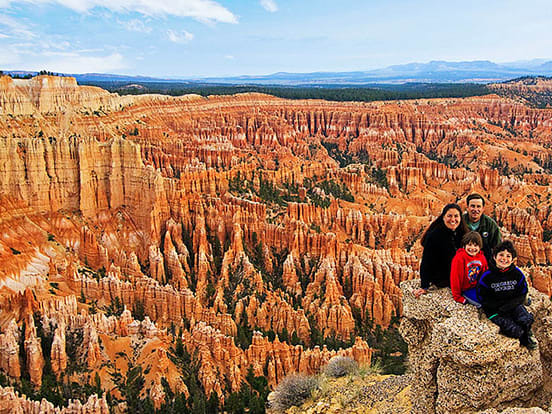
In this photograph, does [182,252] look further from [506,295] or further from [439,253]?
[506,295]

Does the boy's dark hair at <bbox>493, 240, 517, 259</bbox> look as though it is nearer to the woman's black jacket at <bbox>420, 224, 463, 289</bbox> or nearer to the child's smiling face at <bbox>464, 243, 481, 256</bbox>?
the child's smiling face at <bbox>464, 243, 481, 256</bbox>

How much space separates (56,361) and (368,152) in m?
60.6

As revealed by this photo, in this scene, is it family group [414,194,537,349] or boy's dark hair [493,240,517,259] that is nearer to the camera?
boy's dark hair [493,240,517,259]

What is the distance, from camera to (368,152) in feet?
241

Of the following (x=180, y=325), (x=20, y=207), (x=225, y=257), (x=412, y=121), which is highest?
(x=412, y=121)

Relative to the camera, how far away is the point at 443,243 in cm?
902

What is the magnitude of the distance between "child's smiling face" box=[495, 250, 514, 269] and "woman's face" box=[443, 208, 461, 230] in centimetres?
139

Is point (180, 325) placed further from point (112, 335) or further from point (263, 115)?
point (263, 115)

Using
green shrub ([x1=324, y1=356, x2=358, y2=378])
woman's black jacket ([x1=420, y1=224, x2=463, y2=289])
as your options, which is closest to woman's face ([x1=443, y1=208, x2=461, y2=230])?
woman's black jacket ([x1=420, y1=224, x2=463, y2=289])

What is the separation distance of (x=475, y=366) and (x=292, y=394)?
8073mm

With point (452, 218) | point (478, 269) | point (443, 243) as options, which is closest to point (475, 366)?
point (478, 269)

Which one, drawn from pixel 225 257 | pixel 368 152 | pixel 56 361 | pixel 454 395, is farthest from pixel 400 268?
pixel 368 152

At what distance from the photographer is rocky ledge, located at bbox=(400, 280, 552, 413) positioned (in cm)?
784

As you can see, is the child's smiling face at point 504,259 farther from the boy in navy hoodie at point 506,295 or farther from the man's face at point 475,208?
the man's face at point 475,208
